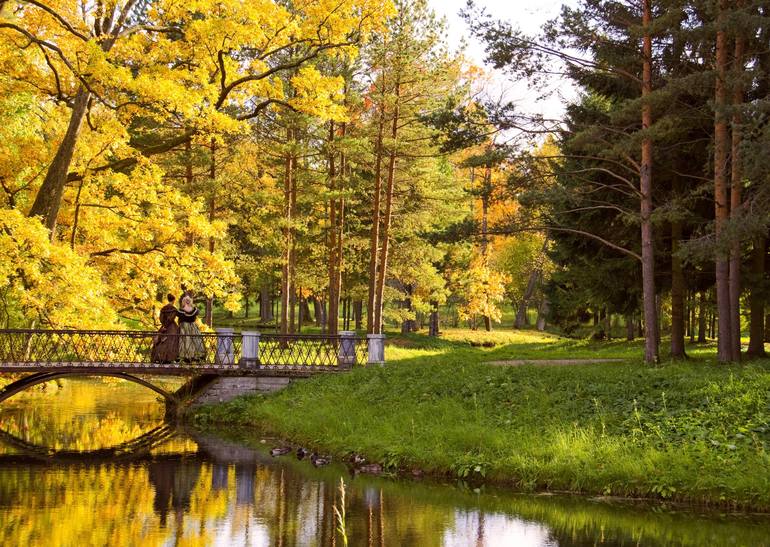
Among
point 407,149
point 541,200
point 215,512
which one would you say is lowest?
point 215,512

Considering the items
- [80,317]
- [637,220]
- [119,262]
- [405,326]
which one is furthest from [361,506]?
[405,326]

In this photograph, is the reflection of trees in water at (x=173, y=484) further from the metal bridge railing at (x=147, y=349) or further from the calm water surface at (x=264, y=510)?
the metal bridge railing at (x=147, y=349)

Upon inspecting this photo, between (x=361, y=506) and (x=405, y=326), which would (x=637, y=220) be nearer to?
(x=361, y=506)

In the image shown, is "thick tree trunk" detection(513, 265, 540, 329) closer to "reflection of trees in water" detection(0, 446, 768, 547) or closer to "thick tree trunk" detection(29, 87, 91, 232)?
"thick tree trunk" detection(29, 87, 91, 232)

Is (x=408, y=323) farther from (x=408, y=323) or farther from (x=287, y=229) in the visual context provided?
(x=287, y=229)

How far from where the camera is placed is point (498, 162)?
24.8 meters

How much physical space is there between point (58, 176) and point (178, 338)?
5.39m

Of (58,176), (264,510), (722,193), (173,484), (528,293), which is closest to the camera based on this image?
(264,510)

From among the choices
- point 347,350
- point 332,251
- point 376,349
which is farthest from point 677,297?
point 332,251

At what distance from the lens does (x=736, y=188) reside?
21422mm

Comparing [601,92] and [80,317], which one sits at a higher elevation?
[601,92]

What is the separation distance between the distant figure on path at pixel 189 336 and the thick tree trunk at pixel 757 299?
52.1 ft

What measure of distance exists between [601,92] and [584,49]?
3.66 m

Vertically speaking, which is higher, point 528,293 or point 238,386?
point 528,293
